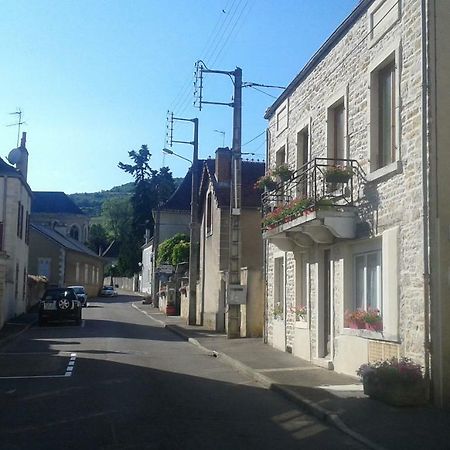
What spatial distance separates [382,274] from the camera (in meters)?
12.2

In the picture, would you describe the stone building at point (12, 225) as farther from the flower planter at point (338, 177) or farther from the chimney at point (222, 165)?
the flower planter at point (338, 177)

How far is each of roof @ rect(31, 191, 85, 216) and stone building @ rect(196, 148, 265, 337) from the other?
56029 millimetres

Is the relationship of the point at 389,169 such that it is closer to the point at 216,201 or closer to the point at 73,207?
the point at 216,201

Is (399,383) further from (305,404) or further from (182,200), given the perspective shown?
(182,200)

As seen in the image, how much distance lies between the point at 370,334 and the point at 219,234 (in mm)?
16860

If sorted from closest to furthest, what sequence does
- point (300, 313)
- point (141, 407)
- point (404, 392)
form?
point (404, 392) < point (141, 407) < point (300, 313)

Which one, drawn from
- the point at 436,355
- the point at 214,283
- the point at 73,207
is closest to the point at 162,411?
the point at 436,355

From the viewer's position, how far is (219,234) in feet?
95.1

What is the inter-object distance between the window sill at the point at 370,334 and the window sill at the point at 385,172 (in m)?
2.74

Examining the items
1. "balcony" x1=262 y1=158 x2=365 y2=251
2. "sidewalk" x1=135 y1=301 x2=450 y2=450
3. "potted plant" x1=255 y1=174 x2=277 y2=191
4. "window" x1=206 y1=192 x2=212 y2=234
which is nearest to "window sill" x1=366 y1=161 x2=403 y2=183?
"balcony" x1=262 y1=158 x2=365 y2=251

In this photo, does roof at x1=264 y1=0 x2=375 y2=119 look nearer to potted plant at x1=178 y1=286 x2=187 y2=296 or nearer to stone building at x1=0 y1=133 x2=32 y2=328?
stone building at x1=0 y1=133 x2=32 y2=328

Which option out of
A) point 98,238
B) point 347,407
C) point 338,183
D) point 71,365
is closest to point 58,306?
point 71,365

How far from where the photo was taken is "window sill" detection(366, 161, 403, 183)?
454 inches

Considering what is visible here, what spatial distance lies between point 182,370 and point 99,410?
16.9 ft
